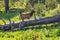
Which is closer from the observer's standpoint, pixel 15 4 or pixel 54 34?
pixel 54 34

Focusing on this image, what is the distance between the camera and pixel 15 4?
1816 cm

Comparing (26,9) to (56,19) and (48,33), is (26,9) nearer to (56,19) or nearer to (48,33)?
(48,33)

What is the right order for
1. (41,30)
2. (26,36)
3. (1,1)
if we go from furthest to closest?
(1,1), (41,30), (26,36)

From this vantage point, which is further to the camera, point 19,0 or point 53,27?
point 19,0

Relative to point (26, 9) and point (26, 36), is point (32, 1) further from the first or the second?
point (26, 36)

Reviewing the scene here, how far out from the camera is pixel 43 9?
544 inches

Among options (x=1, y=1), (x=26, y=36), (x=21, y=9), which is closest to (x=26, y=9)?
(x=21, y=9)

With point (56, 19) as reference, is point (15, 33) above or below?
below

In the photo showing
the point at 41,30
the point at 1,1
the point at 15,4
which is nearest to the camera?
the point at 41,30

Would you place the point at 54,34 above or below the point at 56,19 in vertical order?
below

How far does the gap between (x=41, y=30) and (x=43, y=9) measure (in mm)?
4268

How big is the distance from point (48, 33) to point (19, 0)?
977 cm

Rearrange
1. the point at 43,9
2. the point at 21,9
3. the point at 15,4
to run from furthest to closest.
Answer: the point at 15,4
the point at 21,9
the point at 43,9

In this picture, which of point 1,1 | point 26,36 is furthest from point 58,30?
point 1,1
